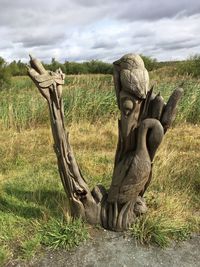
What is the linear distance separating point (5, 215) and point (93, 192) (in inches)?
36.0

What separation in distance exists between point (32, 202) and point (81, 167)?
3.51 feet

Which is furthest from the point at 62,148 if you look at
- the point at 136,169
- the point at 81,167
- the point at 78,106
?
the point at 78,106

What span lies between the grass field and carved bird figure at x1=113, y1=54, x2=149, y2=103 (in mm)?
1124

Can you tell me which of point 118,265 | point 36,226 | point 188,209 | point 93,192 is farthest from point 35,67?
point 188,209

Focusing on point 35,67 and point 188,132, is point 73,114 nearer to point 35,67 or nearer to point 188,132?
point 188,132

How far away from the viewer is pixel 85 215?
2.77 m

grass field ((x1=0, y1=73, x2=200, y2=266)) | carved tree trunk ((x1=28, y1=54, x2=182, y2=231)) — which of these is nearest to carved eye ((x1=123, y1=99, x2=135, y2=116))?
carved tree trunk ((x1=28, y1=54, x2=182, y2=231))

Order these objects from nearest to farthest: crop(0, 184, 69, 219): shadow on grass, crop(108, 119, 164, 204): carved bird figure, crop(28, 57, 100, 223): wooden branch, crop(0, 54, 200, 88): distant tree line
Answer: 1. crop(28, 57, 100, 223): wooden branch
2. crop(108, 119, 164, 204): carved bird figure
3. crop(0, 184, 69, 219): shadow on grass
4. crop(0, 54, 200, 88): distant tree line

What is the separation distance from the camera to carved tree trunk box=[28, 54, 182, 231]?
2.37 meters

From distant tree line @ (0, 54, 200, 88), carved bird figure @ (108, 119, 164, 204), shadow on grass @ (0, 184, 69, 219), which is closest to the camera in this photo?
carved bird figure @ (108, 119, 164, 204)

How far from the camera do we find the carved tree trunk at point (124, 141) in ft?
7.77

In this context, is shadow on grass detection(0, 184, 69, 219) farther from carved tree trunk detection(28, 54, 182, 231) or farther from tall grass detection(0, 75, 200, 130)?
tall grass detection(0, 75, 200, 130)

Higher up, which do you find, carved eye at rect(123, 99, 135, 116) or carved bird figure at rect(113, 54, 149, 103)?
carved bird figure at rect(113, 54, 149, 103)

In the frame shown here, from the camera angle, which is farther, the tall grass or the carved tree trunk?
the tall grass
